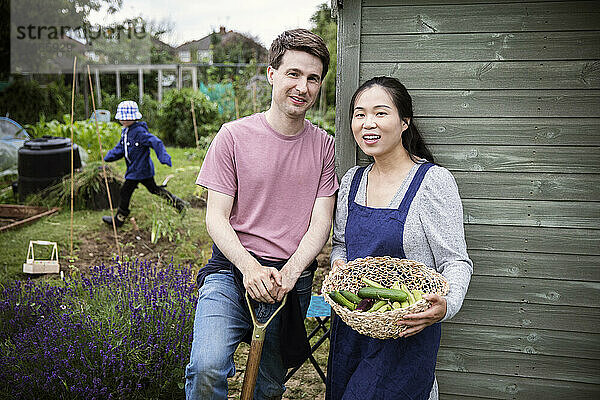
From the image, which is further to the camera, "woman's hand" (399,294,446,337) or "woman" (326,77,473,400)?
"woman" (326,77,473,400)

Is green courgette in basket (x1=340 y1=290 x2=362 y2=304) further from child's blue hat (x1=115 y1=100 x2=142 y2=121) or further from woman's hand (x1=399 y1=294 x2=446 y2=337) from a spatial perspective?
child's blue hat (x1=115 y1=100 x2=142 y2=121)

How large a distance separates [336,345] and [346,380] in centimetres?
15

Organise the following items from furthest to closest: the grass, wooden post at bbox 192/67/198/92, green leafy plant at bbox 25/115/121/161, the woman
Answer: wooden post at bbox 192/67/198/92, green leafy plant at bbox 25/115/121/161, the grass, the woman

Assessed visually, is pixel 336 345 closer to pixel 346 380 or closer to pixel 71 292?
pixel 346 380

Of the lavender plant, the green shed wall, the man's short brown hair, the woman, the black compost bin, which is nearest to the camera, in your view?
the woman

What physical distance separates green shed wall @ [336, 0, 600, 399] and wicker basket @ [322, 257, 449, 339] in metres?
0.63

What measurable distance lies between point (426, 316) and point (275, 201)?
87 cm

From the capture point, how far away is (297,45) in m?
2.39

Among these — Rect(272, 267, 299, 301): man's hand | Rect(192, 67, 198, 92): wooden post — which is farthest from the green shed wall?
Rect(192, 67, 198, 92): wooden post

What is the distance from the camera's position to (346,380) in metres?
2.35

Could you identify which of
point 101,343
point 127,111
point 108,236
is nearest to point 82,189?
point 108,236

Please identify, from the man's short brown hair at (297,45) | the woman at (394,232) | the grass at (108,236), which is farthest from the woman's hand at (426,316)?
the grass at (108,236)

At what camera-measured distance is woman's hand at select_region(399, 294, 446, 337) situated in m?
1.95

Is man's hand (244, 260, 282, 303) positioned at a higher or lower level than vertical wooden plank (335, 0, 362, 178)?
lower
